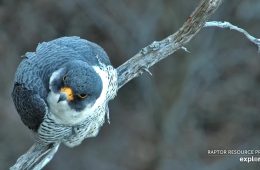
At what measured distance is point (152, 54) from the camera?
→ 149 inches

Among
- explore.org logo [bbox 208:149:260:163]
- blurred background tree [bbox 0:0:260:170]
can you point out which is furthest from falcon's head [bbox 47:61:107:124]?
explore.org logo [bbox 208:149:260:163]

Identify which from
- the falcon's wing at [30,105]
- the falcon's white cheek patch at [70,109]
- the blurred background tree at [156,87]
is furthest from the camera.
Result: the blurred background tree at [156,87]

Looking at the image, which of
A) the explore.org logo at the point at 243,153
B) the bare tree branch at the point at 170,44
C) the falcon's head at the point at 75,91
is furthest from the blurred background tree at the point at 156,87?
the falcon's head at the point at 75,91

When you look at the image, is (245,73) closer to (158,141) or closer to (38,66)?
(158,141)

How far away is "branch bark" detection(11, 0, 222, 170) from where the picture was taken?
3.46 m

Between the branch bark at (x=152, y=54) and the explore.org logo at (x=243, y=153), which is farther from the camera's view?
the explore.org logo at (x=243, y=153)

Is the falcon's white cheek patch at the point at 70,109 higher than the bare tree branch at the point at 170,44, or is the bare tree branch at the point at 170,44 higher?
the bare tree branch at the point at 170,44

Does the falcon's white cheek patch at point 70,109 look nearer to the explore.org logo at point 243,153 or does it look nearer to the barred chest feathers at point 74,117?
the barred chest feathers at point 74,117

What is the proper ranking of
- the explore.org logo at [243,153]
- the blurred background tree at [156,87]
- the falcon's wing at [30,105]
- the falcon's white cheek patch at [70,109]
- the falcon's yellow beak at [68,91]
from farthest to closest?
the explore.org logo at [243,153], the blurred background tree at [156,87], the falcon's wing at [30,105], the falcon's white cheek patch at [70,109], the falcon's yellow beak at [68,91]

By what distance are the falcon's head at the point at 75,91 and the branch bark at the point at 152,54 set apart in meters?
0.28

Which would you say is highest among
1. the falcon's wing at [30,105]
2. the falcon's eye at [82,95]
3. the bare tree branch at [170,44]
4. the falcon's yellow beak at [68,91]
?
the bare tree branch at [170,44]

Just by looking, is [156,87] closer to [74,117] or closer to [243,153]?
[243,153]

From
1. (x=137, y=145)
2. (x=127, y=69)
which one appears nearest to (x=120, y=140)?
(x=137, y=145)

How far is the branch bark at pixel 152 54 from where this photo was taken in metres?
3.46
